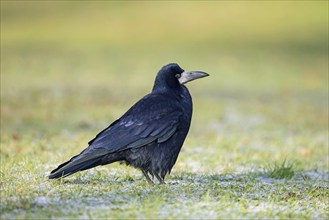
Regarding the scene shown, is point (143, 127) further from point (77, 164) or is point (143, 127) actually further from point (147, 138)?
point (77, 164)

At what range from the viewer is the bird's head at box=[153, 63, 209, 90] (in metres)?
7.35

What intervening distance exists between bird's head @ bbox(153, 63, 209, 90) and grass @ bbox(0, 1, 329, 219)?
1067 mm

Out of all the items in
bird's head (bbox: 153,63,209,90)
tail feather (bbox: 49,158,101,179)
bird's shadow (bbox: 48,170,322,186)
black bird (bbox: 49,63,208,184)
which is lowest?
bird's shadow (bbox: 48,170,322,186)

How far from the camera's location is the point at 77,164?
656 cm

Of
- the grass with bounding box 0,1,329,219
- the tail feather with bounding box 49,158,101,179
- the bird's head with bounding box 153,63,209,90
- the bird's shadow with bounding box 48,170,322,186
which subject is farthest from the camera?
the bird's head with bounding box 153,63,209,90

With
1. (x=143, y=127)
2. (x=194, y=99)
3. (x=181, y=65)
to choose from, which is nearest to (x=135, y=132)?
(x=143, y=127)

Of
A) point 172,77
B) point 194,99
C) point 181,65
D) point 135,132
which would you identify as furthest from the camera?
point 181,65

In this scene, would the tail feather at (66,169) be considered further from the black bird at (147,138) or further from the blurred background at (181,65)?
the blurred background at (181,65)

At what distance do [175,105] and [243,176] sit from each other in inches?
56.2

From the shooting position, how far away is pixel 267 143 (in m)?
11.6

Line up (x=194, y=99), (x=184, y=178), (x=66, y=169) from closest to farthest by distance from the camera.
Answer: (x=66, y=169) < (x=184, y=178) < (x=194, y=99)

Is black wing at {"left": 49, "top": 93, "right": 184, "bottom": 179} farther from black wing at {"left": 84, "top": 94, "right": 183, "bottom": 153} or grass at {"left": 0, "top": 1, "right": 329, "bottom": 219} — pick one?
grass at {"left": 0, "top": 1, "right": 329, "bottom": 219}

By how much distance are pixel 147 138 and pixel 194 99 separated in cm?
963

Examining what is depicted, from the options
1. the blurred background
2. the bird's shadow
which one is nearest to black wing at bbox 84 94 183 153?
the bird's shadow
